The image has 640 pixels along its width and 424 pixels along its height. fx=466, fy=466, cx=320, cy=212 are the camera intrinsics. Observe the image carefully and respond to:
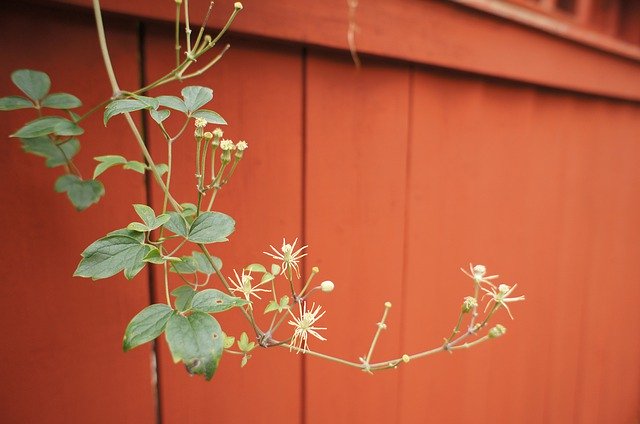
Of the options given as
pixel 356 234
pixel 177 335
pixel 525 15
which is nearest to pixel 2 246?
pixel 177 335

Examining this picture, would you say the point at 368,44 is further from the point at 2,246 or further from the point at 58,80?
the point at 2,246

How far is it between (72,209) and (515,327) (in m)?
1.28

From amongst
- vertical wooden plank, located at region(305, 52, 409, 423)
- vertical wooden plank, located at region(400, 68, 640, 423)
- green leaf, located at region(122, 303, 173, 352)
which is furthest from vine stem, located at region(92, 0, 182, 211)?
vertical wooden plank, located at region(400, 68, 640, 423)

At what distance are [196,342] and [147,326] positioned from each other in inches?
2.1

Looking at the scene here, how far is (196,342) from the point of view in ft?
1.40

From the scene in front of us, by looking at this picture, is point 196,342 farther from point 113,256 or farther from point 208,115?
point 208,115

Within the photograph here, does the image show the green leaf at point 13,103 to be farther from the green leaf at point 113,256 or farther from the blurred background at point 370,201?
the green leaf at point 113,256

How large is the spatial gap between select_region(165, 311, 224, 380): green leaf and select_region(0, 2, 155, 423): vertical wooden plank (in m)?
0.35

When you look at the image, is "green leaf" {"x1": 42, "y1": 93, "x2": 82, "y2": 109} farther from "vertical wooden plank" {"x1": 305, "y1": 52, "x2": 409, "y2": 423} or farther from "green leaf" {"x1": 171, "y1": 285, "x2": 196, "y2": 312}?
"vertical wooden plank" {"x1": 305, "y1": 52, "x2": 409, "y2": 423}

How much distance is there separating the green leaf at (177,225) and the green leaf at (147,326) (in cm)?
9

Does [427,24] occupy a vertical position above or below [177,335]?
above

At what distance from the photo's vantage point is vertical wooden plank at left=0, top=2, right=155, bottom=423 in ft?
2.12

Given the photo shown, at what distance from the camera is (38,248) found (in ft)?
2.21

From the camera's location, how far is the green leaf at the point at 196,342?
0.42 metres
